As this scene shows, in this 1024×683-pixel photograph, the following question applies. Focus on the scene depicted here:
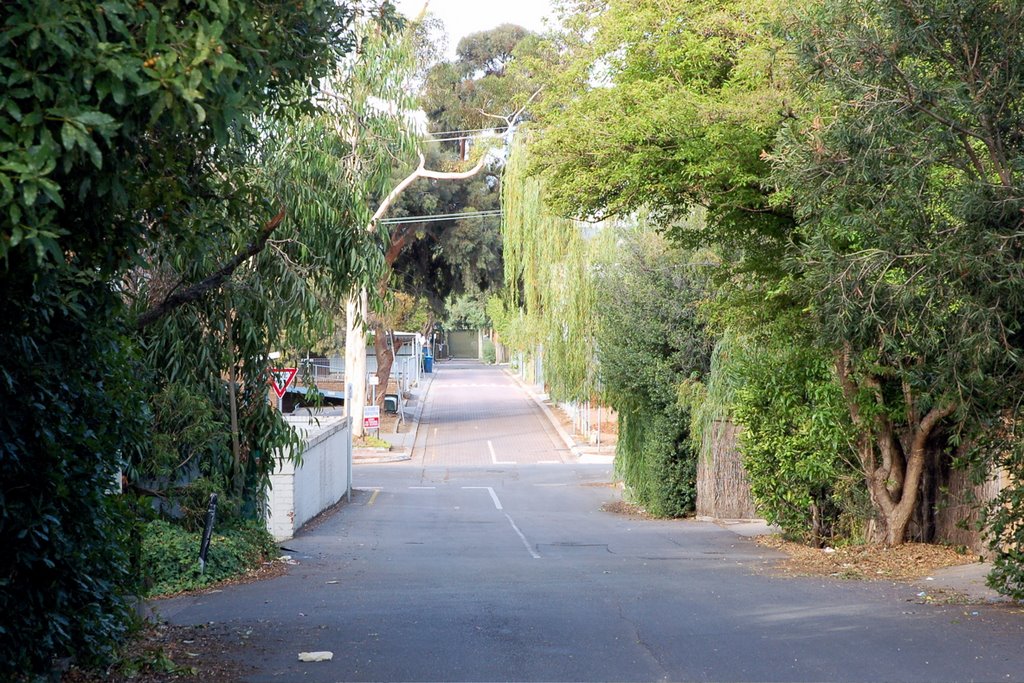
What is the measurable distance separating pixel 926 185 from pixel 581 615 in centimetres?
513

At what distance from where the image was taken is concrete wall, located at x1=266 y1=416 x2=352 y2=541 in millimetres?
19031

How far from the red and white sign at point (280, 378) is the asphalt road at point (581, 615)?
2.57m

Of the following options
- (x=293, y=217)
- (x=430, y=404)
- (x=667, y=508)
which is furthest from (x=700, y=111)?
(x=430, y=404)

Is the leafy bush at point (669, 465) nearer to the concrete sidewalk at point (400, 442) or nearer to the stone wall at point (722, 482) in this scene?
the stone wall at point (722, 482)

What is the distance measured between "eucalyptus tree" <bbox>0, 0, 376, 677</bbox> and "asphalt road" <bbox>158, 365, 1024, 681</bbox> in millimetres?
1944

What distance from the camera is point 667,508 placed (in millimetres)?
25125

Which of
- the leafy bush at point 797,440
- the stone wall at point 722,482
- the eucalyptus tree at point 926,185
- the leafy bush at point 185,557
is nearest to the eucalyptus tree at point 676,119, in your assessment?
the leafy bush at point 797,440

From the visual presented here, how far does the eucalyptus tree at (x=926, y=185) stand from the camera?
9250 millimetres

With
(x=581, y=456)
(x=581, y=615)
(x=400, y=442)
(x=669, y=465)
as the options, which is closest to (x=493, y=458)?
(x=581, y=456)

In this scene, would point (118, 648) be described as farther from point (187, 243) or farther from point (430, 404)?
point (430, 404)

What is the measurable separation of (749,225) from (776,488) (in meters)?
4.40

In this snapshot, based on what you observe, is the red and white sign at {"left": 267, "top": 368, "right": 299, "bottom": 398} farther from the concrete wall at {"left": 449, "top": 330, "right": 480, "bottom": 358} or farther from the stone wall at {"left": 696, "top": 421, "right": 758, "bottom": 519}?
the concrete wall at {"left": 449, "top": 330, "right": 480, "bottom": 358}

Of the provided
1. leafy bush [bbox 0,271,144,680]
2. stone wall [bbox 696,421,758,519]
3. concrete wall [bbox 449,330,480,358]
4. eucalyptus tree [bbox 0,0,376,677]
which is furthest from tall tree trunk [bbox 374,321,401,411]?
concrete wall [bbox 449,330,480,358]

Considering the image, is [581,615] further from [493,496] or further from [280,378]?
[493,496]
